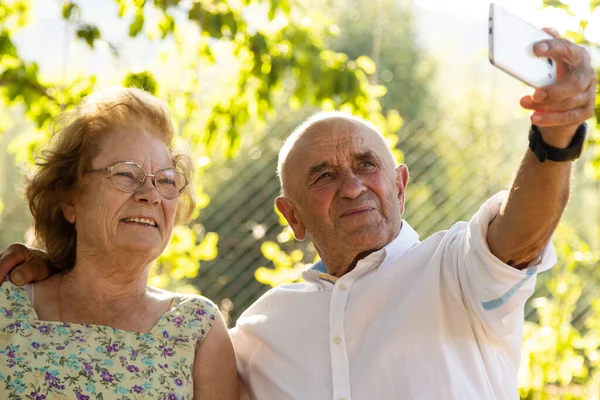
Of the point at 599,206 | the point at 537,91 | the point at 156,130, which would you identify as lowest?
the point at 599,206

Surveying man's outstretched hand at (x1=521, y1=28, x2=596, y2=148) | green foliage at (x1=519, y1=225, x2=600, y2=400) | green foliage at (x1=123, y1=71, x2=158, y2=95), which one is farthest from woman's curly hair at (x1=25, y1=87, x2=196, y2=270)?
green foliage at (x1=519, y1=225, x2=600, y2=400)

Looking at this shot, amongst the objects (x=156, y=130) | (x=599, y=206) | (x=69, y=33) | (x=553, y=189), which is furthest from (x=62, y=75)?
(x=599, y=206)

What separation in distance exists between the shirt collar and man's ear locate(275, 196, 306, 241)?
0.51 feet

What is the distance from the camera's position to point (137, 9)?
3.79 metres

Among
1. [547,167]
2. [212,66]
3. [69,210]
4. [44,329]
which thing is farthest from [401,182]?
[212,66]

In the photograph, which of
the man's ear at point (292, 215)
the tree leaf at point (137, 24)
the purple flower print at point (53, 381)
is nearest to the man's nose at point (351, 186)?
the man's ear at point (292, 215)

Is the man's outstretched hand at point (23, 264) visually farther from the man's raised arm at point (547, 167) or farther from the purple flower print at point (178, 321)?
the man's raised arm at point (547, 167)

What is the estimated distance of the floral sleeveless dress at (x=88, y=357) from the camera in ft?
7.62

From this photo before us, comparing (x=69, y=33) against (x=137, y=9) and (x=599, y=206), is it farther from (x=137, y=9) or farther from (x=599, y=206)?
(x=599, y=206)

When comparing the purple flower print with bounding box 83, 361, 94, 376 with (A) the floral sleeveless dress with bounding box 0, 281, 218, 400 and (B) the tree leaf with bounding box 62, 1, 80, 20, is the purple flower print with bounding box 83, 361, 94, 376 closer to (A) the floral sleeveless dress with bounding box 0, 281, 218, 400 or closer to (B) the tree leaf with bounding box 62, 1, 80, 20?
(A) the floral sleeveless dress with bounding box 0, 281, 218, 400

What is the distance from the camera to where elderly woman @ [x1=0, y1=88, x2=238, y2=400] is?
2371 mm

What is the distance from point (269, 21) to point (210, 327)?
1739 millimetres

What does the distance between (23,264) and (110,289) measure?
0.30 meters

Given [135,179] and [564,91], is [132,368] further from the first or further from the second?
[564,91]
